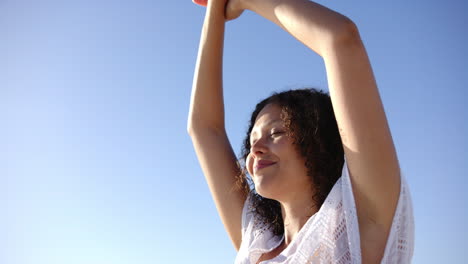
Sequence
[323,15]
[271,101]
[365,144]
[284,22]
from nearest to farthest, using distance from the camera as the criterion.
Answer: [365,144] < [323,15] < [284,22] < [271,101]

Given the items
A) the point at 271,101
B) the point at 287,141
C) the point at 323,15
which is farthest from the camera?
the point at 271,101

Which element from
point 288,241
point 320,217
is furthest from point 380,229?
point 288,241

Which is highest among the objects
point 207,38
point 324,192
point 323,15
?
point 207,38

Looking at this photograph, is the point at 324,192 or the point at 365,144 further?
the point at 324,192

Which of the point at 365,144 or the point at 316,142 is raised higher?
the point at 316,142

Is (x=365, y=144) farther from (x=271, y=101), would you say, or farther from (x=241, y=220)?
(x=241, y=220)

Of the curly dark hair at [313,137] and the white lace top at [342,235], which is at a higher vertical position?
the curly dark hair at [313,137]

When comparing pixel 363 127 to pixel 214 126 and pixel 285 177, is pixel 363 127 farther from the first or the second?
pixel 214 126

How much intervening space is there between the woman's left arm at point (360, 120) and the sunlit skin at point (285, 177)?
416mm

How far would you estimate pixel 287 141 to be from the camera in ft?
7.94

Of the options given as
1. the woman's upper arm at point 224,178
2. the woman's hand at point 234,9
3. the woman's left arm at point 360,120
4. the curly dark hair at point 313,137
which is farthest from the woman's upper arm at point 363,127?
the woman's upper arm at point 224,178

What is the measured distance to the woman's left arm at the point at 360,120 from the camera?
1.88 m

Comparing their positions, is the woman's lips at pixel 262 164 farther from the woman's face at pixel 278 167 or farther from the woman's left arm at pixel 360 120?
the woman's left arm at pixel 360 120

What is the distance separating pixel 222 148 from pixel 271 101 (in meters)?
0.56
